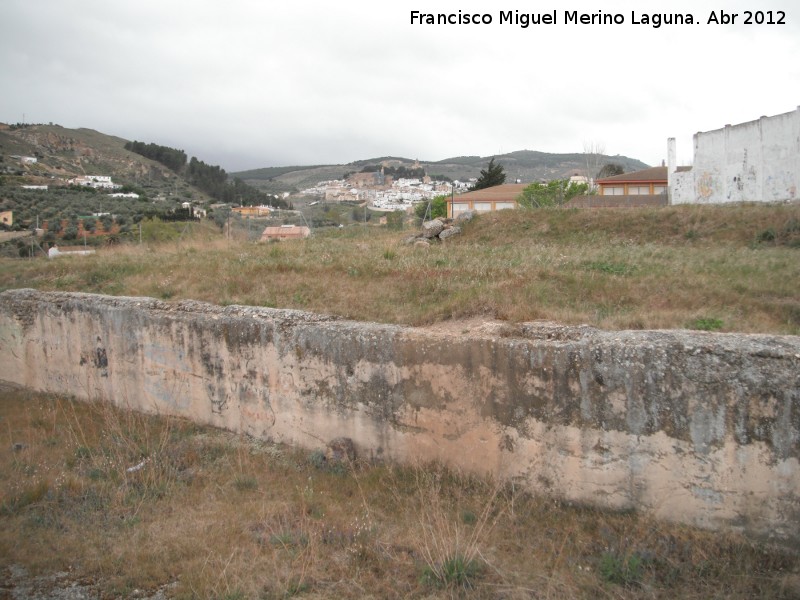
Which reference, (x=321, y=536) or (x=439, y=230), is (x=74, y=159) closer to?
(x=439, y=230)

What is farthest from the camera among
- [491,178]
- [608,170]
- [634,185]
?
[608,170]

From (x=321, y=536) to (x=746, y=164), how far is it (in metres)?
25.3

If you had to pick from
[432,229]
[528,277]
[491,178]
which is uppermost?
[491,178]

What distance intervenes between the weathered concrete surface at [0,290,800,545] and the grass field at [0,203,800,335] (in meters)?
0.80

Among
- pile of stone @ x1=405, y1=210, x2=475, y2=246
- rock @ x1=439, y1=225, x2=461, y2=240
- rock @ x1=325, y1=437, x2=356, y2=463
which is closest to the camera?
rock @ x1=325, y1=437, x2=356, y2=463

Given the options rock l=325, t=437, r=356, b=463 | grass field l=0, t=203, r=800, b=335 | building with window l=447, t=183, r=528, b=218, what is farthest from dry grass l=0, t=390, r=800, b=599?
building with window l=447, t=183, r=528, b=218

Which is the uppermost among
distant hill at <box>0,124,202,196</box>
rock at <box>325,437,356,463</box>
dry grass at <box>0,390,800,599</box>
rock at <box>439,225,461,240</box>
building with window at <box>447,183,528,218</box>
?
distant hill at <box>0,124,202,196</box>

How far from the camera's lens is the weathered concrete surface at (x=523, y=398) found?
14.8 ft

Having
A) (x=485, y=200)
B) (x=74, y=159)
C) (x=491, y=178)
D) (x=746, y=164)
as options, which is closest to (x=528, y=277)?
(x=746, y=164)

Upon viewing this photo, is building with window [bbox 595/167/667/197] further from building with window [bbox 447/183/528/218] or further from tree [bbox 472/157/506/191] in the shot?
tree [bbox 472/157/506/191]

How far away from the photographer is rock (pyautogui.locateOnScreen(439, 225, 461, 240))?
16.1 meters

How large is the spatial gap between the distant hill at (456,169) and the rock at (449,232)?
6102cm

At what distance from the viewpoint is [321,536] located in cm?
495

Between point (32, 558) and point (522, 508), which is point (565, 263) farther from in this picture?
point (32, 558)
